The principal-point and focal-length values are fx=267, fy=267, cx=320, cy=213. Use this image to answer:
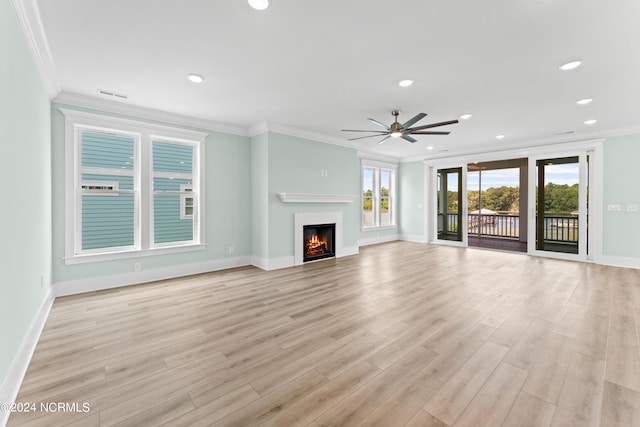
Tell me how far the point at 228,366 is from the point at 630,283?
6007 millimetres

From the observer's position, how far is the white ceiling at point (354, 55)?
2.13 meters

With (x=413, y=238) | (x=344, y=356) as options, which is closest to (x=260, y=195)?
(x=344, y=356)

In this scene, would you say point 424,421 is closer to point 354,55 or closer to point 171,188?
point 354,55

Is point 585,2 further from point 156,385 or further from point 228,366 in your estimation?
point 156,385

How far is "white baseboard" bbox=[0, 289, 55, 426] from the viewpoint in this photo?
1668 mm

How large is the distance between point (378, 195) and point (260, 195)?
4.41 m

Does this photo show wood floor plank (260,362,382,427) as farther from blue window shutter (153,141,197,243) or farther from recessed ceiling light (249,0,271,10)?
blue window shutter (153,141,197,243)

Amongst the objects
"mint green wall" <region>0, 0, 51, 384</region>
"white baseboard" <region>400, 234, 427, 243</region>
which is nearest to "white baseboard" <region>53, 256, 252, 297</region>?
"mint green wall" <region>0, 0, 51, 384</region>

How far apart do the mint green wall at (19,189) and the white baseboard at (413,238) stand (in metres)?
8.38

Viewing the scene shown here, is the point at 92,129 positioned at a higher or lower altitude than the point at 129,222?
higher

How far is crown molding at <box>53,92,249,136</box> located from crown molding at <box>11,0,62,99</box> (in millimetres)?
337

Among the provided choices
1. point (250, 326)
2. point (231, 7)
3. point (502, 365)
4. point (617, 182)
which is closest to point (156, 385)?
point (250, 326)

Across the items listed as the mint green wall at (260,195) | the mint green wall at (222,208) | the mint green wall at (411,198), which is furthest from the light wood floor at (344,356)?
the mint green wall at (411,198)

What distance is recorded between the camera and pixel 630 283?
13.8ft
